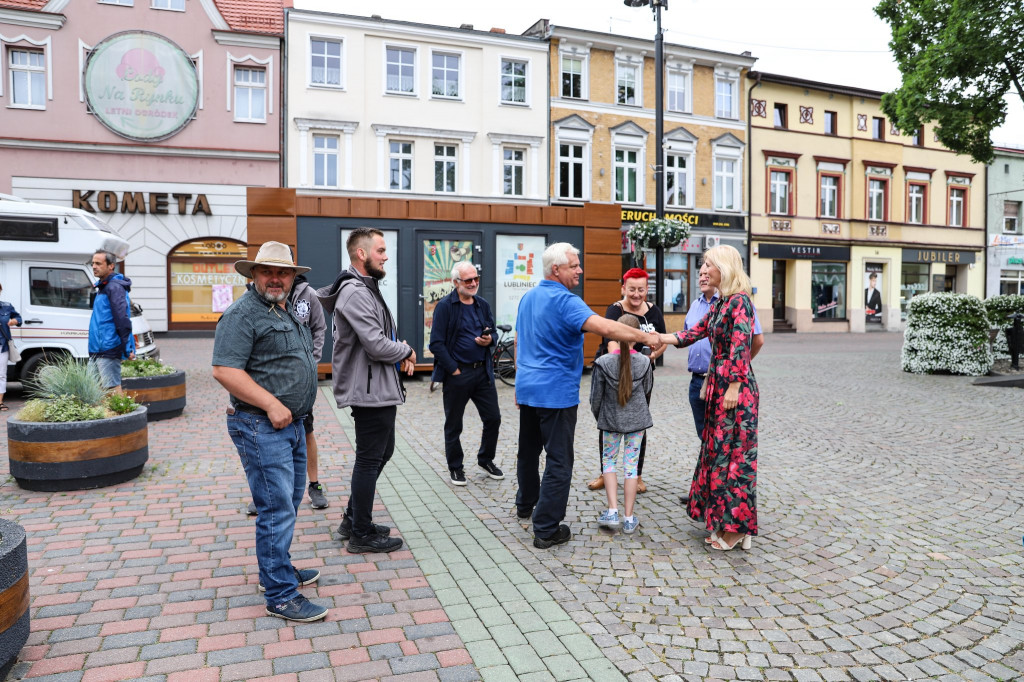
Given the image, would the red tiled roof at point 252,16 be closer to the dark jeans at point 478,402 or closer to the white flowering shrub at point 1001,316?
the dark jeans at point 478,402

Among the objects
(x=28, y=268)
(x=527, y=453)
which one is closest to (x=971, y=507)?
(x=527, y=453)

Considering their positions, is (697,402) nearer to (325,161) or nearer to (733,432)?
Result: (733,432)

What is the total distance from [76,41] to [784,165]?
2680 centimetres

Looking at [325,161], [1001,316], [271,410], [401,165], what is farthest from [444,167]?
[271,410]

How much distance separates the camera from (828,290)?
3200 centimetres

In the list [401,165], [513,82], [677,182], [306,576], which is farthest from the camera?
[677,182]

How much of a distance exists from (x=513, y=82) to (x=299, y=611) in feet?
84.6

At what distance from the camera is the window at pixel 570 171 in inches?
1077

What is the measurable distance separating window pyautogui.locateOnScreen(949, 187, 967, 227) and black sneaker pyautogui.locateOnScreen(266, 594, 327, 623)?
39.2m

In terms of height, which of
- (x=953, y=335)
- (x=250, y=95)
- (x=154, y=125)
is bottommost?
(x=953, y=335)

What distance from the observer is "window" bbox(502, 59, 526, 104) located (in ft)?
87.4

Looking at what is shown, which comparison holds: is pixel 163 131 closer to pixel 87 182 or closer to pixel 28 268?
pixel 87 182

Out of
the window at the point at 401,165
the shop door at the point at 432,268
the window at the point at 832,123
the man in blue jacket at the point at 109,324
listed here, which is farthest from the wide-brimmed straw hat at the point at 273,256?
the window at the point at 832,123

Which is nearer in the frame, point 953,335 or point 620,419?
point 620,419
